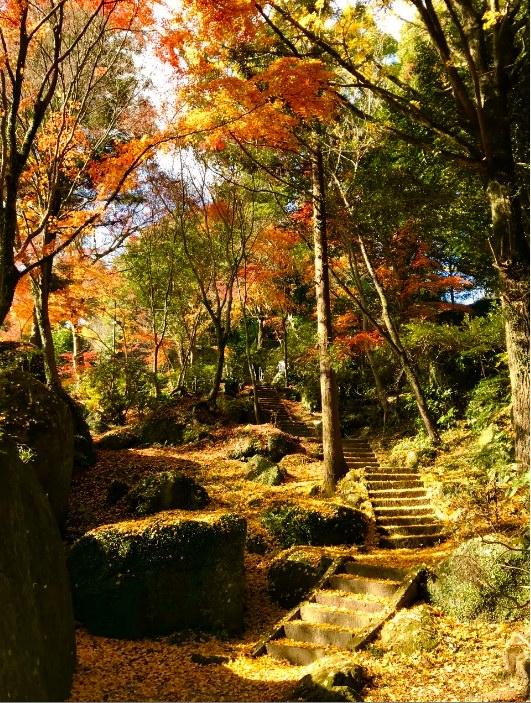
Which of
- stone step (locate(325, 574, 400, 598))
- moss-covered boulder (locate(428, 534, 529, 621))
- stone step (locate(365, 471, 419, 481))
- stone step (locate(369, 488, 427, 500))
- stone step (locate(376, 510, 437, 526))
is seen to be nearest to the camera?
moss-covered boulder (locate(428, 534, 529, 621))

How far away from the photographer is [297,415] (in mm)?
19453

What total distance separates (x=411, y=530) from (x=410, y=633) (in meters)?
3.46

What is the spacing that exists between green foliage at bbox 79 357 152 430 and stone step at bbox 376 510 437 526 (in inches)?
445

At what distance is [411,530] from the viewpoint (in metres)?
8.91

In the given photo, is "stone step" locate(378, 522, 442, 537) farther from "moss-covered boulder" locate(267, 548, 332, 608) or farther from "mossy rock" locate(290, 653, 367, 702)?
"mossy rock" locate(290, 653, 367, 702)

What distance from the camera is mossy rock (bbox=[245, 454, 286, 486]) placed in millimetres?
11773

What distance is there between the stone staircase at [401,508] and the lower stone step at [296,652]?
3.06 meters

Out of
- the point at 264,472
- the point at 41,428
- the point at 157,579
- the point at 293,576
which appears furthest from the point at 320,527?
the point at 41,428

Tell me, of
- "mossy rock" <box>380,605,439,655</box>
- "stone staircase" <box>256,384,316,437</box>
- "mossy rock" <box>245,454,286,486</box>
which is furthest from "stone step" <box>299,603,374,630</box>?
"stone staircase" <box>256,384,316,437</box>

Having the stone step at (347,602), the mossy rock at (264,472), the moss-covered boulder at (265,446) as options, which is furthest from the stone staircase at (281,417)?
the stone step at (347,602)

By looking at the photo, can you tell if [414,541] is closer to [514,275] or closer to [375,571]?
[375,571]

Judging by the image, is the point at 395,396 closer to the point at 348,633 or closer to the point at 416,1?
the point at 348,633

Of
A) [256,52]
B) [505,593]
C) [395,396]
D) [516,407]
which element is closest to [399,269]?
[395,396]

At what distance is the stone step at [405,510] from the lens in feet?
31.1
